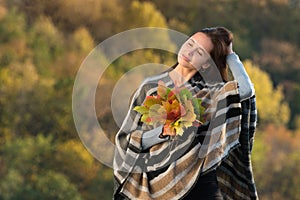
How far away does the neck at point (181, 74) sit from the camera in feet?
11.2

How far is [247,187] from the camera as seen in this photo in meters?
3.57

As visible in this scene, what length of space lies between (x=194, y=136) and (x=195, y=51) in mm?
332

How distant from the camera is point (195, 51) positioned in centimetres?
338

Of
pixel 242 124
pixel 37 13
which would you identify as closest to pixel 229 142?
pixel 242 124

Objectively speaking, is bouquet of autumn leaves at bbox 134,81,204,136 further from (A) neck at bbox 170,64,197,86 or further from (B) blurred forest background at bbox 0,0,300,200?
(B) blurred forest background at bbox 0,0,300,200

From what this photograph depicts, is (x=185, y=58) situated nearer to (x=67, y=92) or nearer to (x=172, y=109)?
(x=172, y=109)

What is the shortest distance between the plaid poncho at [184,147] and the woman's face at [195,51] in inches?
3.1

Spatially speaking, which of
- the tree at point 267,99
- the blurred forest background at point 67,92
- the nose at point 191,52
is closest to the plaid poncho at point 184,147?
the nose at point 191,52

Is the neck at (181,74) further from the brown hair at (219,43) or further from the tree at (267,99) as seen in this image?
the tree at (267,99)

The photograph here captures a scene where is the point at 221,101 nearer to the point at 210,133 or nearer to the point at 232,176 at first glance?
the point at 210,133

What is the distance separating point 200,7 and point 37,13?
12.1 metres

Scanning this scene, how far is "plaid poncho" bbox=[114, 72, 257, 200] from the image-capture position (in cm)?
337

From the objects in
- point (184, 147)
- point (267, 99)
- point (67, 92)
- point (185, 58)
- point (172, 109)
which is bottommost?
point (267, 99)

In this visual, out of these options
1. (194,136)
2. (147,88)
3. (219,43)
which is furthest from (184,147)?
(219,43)
